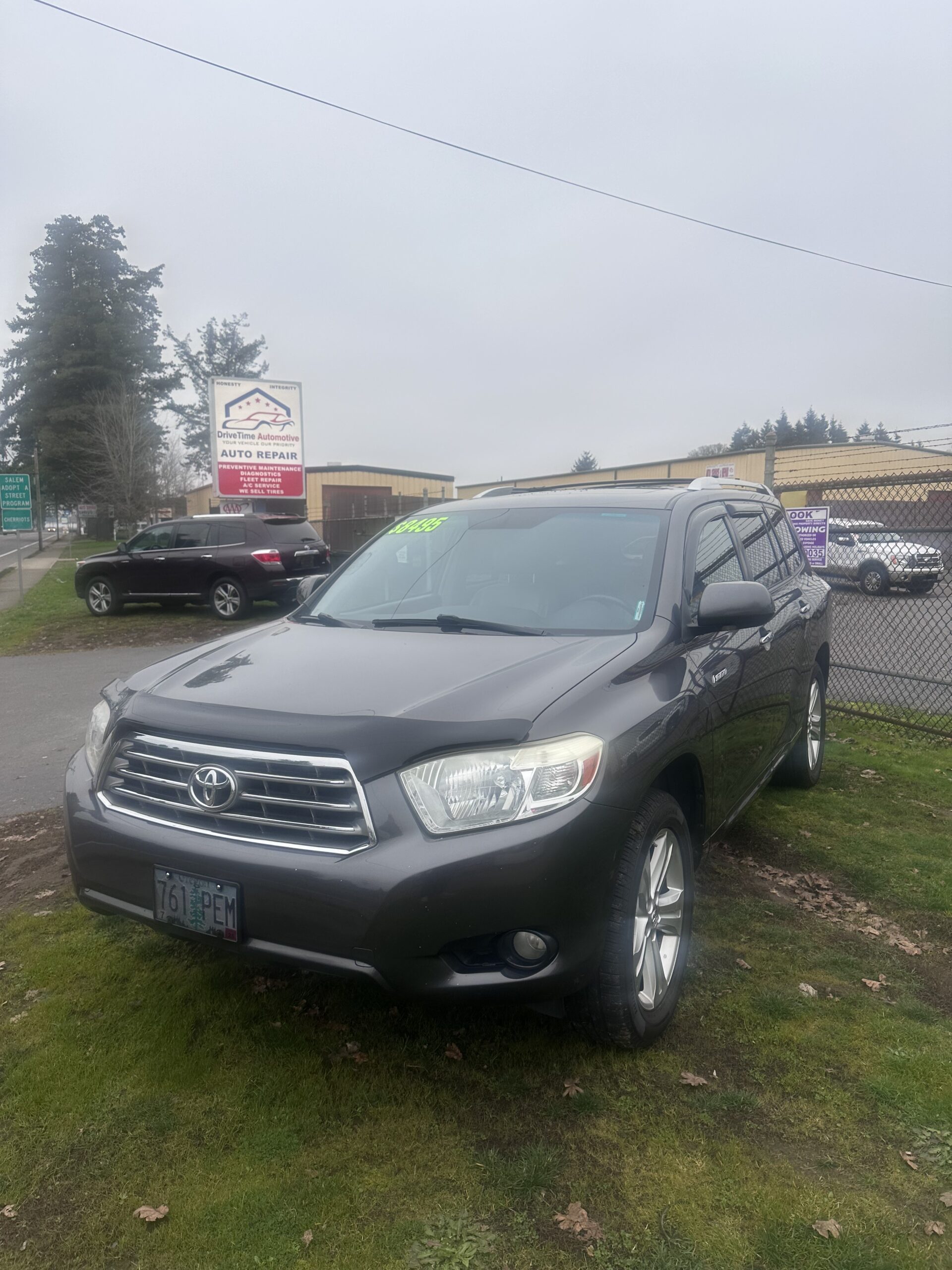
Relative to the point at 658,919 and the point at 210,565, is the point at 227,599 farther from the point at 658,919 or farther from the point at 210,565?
the point at 658,919

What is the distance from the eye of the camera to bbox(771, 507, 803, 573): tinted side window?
17.3ft

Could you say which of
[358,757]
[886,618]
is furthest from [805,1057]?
[886,618]

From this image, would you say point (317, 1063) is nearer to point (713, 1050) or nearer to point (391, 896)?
point (391, 896)

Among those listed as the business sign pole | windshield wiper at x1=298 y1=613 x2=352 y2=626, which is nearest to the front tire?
windshield wiper at x1=298 y1=613 x2=352 y2=626

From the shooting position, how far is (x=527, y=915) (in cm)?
237

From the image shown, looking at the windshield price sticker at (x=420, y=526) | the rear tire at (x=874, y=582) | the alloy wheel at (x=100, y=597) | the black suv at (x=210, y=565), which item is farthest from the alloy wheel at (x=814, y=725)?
the alloy wheel at (x=100, y=597)

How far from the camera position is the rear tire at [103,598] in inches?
639

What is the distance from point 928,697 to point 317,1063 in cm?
759

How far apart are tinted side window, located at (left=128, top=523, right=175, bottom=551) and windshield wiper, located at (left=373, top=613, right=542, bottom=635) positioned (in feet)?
43.6

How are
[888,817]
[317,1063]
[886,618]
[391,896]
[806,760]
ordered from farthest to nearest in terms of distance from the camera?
1. [886,618]
2. [806,760]
3. [888,817]
4. [317,1063]
5. [391,896]

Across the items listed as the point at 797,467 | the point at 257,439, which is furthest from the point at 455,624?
the point at 797,467

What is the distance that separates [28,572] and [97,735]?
3025cm

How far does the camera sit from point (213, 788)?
8.38 feet

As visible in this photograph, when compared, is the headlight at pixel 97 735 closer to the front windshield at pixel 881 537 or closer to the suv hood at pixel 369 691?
the suv hood at pixel 369 691
